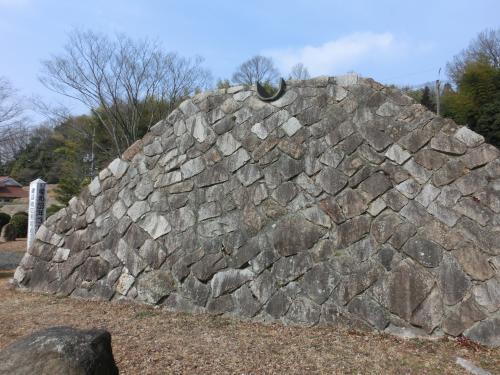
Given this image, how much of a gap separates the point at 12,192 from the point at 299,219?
129 feet

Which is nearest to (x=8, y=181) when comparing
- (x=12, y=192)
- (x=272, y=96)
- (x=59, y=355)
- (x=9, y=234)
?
(x=12, y=192)

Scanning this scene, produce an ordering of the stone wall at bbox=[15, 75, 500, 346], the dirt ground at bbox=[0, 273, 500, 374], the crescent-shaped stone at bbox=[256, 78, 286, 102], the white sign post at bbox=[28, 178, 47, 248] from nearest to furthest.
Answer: the dirt ground at bbox=[0, 273, 500, 374], the stone wall at bbox=[15, 75, 500, 346], the crescent-shaped stone at bbox=[256, 78, 286, 102], the white sign post at bbox=[28, 178, 47, 248]

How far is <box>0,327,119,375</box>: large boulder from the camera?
2615mm

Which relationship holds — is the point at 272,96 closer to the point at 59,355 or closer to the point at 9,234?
the point at 59,355

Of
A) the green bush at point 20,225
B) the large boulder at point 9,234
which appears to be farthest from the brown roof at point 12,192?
the large boulder at point 9,234

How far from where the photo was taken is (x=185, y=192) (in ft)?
20.4

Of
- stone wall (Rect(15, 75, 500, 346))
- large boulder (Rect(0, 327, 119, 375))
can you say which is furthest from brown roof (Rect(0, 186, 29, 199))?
large boulder (Rect(0, 327, 119, 375))

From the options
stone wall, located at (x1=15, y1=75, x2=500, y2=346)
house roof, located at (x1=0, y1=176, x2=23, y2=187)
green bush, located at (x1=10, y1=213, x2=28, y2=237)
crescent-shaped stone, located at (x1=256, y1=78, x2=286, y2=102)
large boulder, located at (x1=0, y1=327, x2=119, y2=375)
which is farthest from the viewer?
house roof, located at (x1=0, y1=176, x2=23, y2=187)

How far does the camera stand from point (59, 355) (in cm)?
266

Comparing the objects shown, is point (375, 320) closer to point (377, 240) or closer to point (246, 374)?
point (377, 240)

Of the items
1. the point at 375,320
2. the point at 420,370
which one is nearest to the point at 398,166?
the point at 375,320

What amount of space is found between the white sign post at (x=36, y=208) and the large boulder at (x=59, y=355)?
7390mm

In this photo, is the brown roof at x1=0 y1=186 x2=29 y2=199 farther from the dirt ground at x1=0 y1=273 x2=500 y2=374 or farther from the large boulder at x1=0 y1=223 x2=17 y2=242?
the dirt ground at x1=0 y1=273 x2=500 y2=374

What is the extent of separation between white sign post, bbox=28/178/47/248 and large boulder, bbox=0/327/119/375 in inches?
291
